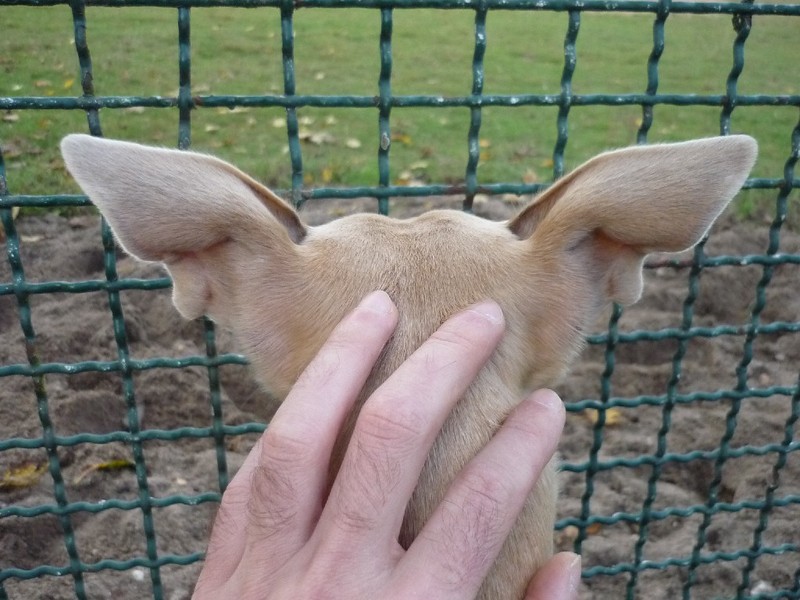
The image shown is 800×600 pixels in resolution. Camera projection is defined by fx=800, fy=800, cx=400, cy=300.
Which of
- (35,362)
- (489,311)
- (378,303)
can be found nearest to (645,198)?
(489,311)

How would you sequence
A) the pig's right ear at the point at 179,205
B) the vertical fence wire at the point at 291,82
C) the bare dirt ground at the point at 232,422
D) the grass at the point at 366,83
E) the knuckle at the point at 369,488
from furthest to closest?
1. the grass at the point at 366,83
2. the bare dirt ground at the point at 232,422
3. the vertical fence wire at the point at 291,82
4. the pig's right ear at the point at 179,205
5. the knuckle at the point at 369,488

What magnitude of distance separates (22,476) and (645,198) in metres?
2.61

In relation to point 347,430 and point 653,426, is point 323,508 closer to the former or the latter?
point 347,430

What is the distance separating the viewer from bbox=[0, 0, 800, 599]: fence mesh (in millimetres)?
2025

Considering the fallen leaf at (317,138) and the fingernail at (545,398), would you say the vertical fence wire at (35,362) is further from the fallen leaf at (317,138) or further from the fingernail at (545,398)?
the fallen leaf at (317,138)

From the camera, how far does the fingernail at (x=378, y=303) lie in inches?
53.6

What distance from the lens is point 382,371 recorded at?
1416 mm

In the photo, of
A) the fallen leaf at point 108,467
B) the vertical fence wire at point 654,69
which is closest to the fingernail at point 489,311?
the vertical fence wire at point 654,69

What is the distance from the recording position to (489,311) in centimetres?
142

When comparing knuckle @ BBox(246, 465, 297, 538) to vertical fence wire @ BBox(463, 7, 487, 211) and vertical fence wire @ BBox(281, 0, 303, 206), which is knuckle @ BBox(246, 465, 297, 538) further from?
vertical fence wire @ BBox(463, 7, 487, 211)

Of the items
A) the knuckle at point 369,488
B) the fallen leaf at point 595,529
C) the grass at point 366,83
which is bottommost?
the fallen leaf at point 595,529

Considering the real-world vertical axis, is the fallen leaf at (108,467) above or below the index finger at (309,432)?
below

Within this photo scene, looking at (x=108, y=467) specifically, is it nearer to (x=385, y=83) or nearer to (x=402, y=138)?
(x=385, y=83)

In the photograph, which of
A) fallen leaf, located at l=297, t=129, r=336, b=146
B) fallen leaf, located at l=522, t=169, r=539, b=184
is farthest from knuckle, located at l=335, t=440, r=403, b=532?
fallen leaf, located at l=297, t=129, r=336, b=146
